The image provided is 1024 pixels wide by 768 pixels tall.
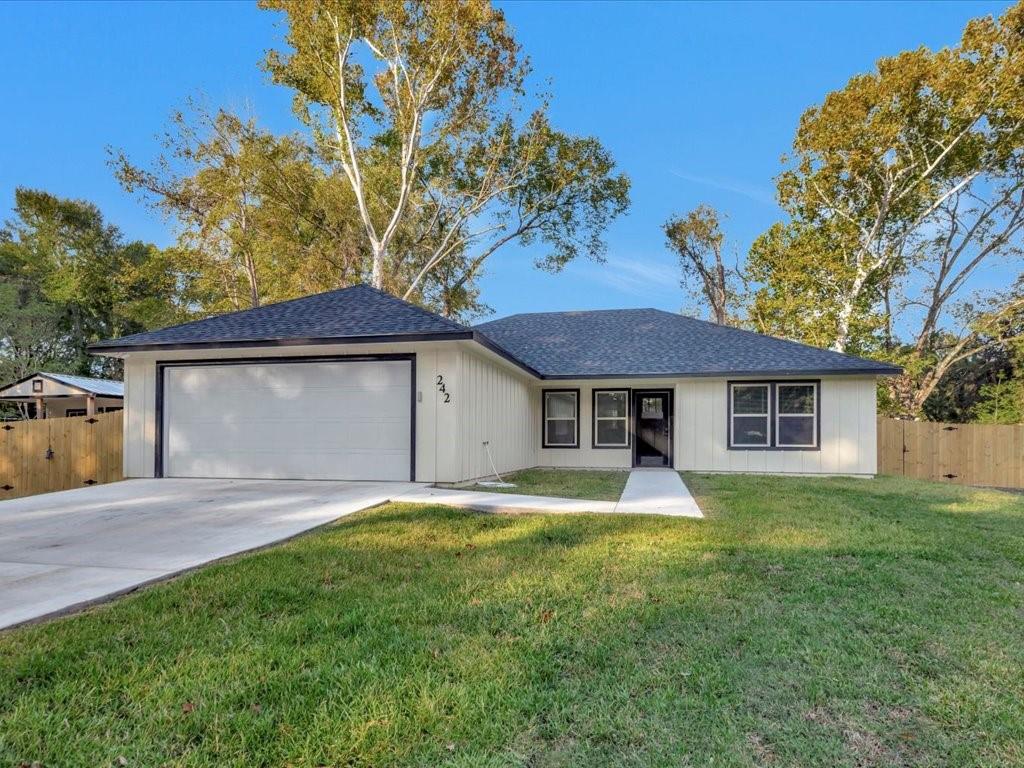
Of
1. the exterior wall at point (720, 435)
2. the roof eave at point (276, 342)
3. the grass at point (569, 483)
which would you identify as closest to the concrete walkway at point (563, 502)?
the grass at point (569, 483)

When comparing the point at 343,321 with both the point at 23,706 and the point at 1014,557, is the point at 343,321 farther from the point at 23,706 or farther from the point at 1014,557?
the point at 1014,557

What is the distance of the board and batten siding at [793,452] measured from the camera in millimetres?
11461

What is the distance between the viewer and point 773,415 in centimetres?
1188

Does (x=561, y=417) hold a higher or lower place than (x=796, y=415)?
lower

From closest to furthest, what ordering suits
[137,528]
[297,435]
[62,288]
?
[137,528]
[297,435]
[62,288]

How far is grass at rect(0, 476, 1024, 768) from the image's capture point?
1983mm

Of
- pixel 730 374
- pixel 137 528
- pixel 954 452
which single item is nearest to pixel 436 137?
pixel 730 374

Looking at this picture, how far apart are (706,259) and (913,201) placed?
8.25 metres

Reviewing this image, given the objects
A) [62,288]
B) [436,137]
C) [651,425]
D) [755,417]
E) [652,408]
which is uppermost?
[436,137]

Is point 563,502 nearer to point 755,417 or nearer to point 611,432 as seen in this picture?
point 611,432

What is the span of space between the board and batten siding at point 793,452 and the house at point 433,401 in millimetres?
27

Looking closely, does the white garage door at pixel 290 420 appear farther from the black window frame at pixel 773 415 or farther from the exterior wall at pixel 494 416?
the black window frame at pixel 773 415

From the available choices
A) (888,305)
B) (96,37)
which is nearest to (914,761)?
(888,305)

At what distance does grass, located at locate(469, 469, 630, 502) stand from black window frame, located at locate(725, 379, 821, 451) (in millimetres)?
2493
